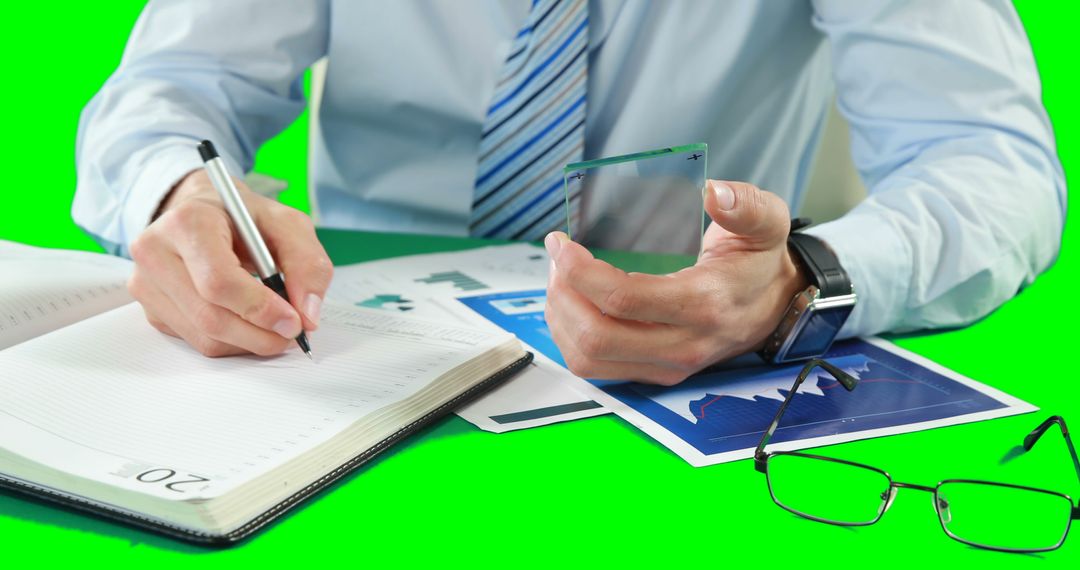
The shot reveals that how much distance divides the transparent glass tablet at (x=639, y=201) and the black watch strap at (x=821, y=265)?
0.14 meters

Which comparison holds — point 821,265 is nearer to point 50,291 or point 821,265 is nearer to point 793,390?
point 793,390

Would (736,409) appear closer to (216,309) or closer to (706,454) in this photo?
(706,454)

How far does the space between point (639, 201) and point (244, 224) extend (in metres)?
0.39

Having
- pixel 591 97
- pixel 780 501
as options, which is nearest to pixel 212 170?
pixel 780 501

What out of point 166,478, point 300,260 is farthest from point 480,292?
point 166,478

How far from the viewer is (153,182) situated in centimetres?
117

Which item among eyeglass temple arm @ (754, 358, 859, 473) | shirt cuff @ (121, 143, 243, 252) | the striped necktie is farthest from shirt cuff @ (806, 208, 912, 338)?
shirt cuff @ (121, 143, 243, 252)

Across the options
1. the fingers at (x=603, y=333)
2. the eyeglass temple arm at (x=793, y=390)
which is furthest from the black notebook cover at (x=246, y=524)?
the eyeglass temple arm at (x=793, y=390)

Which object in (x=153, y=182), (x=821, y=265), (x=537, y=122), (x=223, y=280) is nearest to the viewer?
(x=223, y=280)

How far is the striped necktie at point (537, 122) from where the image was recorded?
140 centimetres

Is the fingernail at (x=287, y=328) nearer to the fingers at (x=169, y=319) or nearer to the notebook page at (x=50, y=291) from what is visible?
the fingers at (x=169, y=319)

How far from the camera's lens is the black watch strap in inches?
37.4

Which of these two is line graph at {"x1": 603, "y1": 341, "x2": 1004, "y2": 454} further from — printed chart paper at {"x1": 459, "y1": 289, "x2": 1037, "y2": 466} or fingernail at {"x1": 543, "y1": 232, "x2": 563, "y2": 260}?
fingernail at {"x1": 543, "y1": 232, "x2": 563, "y2": 260}

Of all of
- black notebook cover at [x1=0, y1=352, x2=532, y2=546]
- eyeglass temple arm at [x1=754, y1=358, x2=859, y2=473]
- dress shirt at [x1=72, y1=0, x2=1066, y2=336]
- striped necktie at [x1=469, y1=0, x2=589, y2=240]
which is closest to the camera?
black notebook cover at [x1=0, y1=352, x2=532, y2=546]
